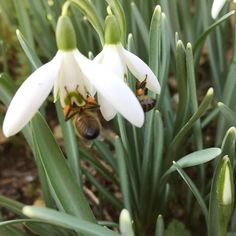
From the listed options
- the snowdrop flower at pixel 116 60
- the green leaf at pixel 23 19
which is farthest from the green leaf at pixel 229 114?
the green leaf at pixel 23 19

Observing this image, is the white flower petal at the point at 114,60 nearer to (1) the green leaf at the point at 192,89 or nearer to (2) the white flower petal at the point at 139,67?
(2) the white flower petal at the point at 139,67

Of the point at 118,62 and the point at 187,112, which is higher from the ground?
the point at 118,62

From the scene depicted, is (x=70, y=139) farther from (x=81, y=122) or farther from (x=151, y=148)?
(x=81, y=122)

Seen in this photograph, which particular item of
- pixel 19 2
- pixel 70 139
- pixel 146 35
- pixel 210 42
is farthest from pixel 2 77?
pixel 210 42

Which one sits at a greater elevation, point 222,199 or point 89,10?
point 89,10

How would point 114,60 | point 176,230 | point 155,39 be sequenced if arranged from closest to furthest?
point 114,60 → point 155,39 → point 176,230

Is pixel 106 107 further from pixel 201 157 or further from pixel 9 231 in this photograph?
pixel 9 231

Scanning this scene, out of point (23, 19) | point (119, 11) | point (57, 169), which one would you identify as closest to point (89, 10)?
point (119, 11)
